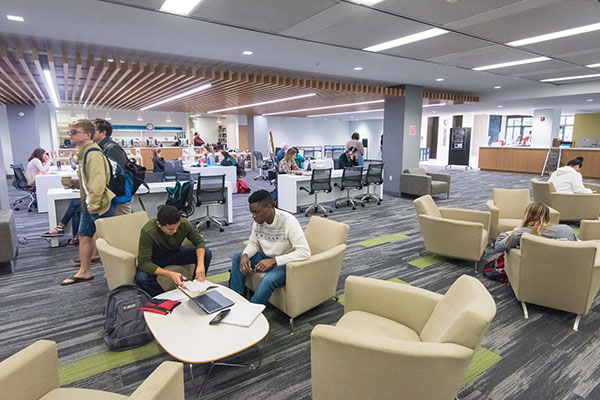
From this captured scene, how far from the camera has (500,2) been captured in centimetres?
327

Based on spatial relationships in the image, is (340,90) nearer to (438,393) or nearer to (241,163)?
(241,163)

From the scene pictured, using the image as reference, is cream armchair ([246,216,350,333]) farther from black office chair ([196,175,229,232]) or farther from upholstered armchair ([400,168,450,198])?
upholstered armchair ([400,168,450,198])

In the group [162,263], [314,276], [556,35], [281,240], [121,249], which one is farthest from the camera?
[556,35]

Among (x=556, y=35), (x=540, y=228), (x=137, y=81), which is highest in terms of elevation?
(x=556, y=35)

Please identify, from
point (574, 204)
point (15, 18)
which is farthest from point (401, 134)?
point (15, 18)

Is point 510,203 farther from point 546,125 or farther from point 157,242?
point 546,125

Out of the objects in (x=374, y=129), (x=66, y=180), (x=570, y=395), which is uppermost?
(x=374, y=129)

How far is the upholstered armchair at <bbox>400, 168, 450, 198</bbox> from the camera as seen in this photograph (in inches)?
328

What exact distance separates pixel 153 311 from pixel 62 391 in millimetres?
712

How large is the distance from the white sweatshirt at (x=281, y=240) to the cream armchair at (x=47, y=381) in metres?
1.47

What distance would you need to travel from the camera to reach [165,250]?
2986 mm

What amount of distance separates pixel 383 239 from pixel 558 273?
2.63 meters

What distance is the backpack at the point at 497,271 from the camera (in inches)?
149

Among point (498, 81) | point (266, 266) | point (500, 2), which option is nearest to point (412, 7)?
point (500, 2)
